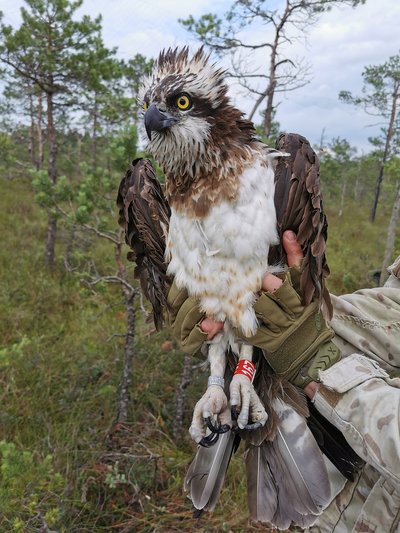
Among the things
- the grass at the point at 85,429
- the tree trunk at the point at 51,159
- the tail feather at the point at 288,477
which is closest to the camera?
the tail feather at the point at 288,477

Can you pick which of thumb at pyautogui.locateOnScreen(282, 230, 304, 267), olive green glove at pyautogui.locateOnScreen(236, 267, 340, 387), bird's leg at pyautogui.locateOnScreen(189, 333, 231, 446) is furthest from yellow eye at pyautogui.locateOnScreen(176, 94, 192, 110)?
bird's leg at pyautogui.locateOnScreen(189, 333, 231, 446)

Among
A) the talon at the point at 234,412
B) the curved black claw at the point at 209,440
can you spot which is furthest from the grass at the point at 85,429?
the talon at the point at 234,412

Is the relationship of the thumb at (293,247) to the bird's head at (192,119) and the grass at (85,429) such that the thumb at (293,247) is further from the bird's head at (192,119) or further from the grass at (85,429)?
the grass at (85,429)

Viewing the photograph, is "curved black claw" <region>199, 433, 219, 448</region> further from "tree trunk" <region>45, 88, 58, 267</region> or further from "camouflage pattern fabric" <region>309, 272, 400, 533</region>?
"tree trunk" <region>45, 88, 58, 267</region>

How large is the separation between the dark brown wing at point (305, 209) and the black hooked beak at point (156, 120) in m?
0.61

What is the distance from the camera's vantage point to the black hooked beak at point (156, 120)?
2.10 m

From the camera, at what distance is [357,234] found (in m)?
17.7

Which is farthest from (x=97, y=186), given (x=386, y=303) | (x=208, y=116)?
(x=386, y=303)

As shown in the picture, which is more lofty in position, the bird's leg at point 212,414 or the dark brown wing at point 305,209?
the dark brown wing at point 305,209

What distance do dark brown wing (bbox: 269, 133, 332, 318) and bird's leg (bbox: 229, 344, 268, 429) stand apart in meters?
0.52

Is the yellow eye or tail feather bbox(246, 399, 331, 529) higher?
the yellow eye

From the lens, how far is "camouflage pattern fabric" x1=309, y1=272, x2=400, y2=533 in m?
1.50

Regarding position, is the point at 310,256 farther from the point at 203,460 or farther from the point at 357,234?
the point at 357,234

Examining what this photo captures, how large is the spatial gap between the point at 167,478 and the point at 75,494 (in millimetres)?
962
